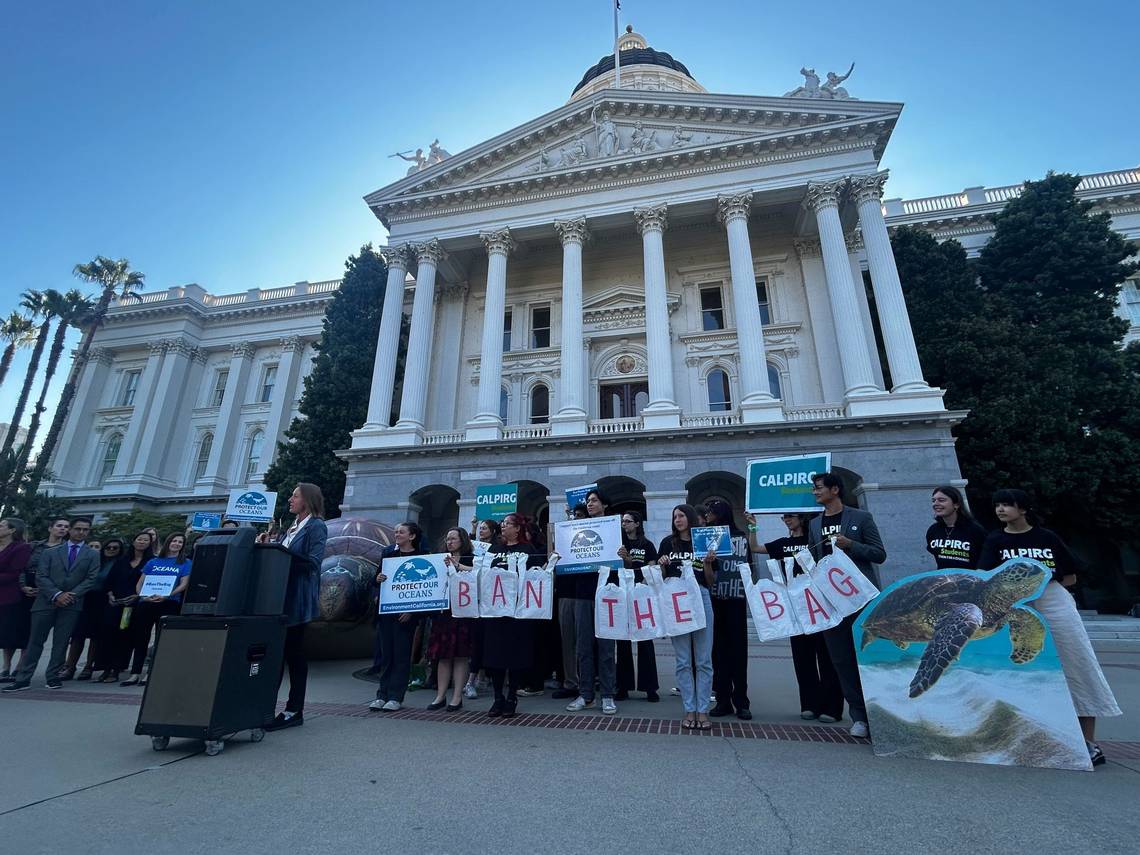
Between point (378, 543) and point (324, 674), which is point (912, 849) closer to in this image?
point (324, 674)

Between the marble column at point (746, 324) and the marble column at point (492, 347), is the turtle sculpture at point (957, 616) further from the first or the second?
the marble column at point (492, 347)

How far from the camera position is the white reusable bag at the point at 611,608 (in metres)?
6.25

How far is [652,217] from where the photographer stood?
24.7 meters

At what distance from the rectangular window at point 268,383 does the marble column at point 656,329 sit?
28.1m

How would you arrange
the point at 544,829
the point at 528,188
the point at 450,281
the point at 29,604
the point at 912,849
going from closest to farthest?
the point at 912,849 < the point at 544,829 < the point at 29,604 < the point at 528,188 < the point at 450,281

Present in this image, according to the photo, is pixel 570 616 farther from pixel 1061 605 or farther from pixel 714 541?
pixel 1061 605

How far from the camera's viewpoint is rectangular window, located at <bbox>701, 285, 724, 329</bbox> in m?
27.1

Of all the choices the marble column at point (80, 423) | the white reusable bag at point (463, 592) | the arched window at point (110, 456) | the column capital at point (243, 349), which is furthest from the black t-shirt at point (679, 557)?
the marble column at point (80, 423)

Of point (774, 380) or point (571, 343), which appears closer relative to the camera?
point (571, 343)

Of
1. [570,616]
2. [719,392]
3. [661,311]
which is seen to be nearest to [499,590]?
[570,616]

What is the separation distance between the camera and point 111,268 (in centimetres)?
3897

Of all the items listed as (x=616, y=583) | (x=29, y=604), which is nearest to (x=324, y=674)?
(x=29, y=604)

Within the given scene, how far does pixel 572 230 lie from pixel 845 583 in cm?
2276

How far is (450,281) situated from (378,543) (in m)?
21.1
